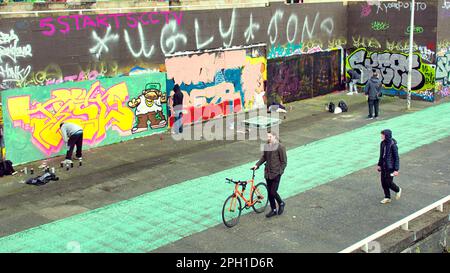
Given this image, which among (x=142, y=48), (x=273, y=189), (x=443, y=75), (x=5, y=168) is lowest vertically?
(x=5, y=168)

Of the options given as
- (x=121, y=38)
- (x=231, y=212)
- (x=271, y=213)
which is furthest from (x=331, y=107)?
(x=231, y=212)

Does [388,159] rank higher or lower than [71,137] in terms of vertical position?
higher

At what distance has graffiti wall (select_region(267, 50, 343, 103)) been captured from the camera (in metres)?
23.1

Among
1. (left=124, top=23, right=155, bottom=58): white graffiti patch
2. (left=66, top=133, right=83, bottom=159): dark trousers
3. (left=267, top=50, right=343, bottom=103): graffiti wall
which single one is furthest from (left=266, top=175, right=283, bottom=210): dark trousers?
(left=267, top=50, right=343, bottom=103): graffiti wall

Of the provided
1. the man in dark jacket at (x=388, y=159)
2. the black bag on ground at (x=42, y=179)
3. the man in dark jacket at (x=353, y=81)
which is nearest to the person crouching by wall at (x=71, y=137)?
the black bag on ground at (x=42, y=179)

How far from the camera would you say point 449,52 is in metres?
24.1

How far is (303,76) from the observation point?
24.4 m

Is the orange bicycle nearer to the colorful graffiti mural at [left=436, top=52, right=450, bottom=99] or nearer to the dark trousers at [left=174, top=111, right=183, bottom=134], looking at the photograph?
the dark trousers at [left=174, top=111, right=183, bottom=134]

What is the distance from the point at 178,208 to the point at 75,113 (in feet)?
19.7

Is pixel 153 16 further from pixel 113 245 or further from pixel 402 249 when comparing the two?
pixel 402 249

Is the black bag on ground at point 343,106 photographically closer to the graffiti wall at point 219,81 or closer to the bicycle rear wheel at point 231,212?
the graffiti wall at point 219,81

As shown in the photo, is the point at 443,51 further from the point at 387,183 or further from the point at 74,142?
the point at 74,142

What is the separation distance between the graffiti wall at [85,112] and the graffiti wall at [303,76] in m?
5.83

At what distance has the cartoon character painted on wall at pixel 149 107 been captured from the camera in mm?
18312
